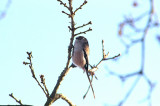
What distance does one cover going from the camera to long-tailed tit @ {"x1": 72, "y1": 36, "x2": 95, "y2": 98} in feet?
22.0

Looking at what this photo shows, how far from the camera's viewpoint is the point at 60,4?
5188 millimetres

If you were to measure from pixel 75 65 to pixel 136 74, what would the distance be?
3.53 m

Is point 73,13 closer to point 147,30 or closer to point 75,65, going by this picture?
point 75,65

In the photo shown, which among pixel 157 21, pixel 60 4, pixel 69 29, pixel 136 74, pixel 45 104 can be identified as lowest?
pixel 45 104

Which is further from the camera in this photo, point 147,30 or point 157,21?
point 157,21

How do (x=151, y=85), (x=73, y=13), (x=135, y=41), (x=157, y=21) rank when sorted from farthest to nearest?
(x=73, y=13) → (x=157, y=21) → (x=135, y=41) → (x=151, y=85)

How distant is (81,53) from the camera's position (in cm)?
689

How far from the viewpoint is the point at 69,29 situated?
5.09 meters

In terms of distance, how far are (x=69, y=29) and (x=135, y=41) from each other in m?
2.33

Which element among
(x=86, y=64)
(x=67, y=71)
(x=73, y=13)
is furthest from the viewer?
(x=86, y=64)

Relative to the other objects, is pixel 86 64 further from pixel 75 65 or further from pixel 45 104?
pixel 45 104

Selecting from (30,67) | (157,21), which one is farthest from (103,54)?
(157,21)

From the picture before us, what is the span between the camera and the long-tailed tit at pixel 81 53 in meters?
6.71

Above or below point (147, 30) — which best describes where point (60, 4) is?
above
